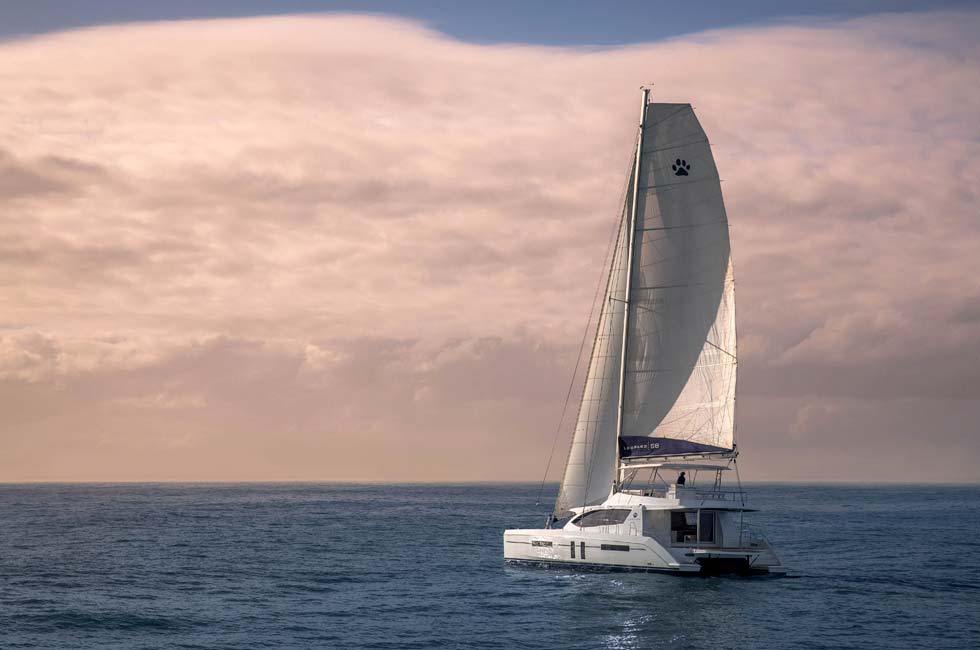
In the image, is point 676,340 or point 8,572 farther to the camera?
point 8,572

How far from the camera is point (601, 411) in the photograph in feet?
164

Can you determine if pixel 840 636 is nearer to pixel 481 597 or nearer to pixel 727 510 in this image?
pixel 727 510

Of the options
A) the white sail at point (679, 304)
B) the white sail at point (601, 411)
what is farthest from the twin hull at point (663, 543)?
the white sail at point (679, 304)

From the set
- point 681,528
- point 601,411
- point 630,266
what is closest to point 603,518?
point 681,528

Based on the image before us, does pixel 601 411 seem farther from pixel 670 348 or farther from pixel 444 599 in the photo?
pixel 444 599

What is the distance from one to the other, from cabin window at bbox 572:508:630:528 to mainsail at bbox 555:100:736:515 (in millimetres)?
2393

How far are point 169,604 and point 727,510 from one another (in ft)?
76.3

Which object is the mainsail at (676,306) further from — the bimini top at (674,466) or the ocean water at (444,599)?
the ocean water at (444,599)

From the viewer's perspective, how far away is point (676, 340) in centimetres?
4769

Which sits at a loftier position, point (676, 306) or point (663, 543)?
point (676, 306)

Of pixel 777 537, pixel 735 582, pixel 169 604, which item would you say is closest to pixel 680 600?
pixel 735 582

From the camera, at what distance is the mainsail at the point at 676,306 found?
47.0 metres

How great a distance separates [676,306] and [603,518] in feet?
32.7

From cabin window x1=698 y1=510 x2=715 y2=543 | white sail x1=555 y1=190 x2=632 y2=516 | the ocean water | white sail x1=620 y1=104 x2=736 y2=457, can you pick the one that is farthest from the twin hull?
white sail x1=620 y1=104 x2=736 y2=457
